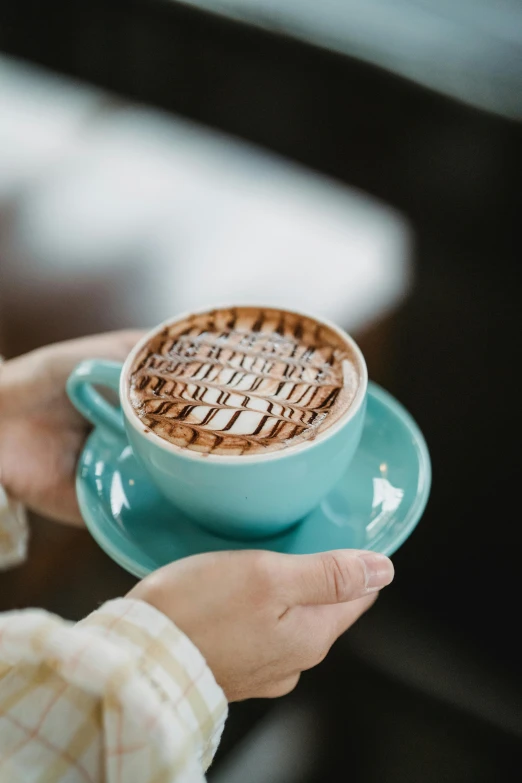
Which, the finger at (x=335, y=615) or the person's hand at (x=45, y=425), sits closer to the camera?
the finger at (x=335, y=615)

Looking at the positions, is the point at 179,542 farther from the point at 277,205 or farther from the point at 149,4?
the point at 149,4

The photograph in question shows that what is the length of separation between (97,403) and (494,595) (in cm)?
37

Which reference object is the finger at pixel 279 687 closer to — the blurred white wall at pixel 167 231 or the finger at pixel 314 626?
the finger at pixel 314 626

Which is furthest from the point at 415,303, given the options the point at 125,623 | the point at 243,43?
the point at 243,43

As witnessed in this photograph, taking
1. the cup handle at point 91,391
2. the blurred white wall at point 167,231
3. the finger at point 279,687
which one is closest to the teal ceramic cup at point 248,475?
the cup handle at point 91,391

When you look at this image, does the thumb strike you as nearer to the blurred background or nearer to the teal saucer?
the teal saucer

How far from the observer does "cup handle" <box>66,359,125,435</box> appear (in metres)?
0.54

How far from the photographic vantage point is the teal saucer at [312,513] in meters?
0.51

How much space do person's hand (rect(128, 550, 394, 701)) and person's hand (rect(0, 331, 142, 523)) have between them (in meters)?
0.25

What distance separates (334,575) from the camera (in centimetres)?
45

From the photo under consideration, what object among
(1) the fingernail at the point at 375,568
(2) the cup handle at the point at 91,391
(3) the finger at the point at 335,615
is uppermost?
(1) the fingernail at the point at 375,568

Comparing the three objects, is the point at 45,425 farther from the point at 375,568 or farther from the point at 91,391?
the point at 375,568

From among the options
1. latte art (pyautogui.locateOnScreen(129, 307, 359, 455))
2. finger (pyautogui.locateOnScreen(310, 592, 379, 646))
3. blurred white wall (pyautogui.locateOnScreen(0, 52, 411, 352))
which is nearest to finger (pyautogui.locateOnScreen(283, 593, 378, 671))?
finger (pyautogui.locateOnScreen(310, 592, 379, 646))

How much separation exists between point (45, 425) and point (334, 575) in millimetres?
345
